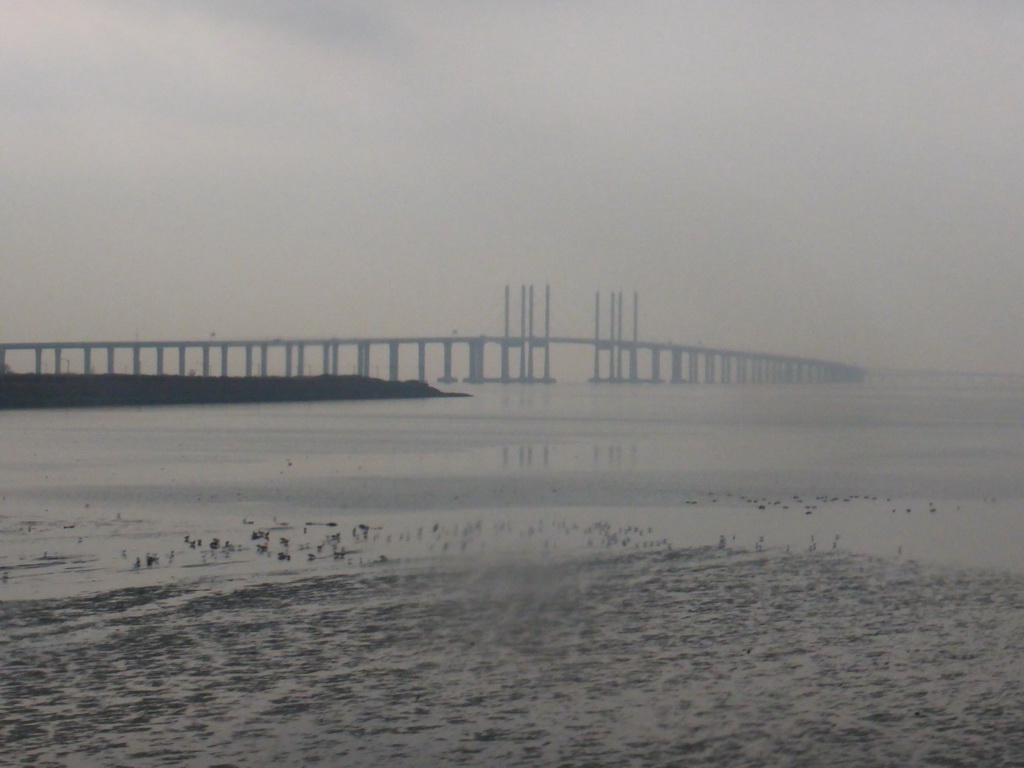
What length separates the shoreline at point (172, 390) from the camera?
2697 inches

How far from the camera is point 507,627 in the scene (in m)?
9.60

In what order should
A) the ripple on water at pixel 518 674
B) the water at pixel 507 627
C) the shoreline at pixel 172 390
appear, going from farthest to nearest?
the shoreline at pixel 172 390 → the water at pixel 507 627 → the ripple on water at pixel 518 674

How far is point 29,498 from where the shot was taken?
19.6m

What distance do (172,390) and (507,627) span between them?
73.2 m

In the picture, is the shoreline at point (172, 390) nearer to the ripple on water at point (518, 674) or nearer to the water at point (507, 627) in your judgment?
the water at point (507, 627)

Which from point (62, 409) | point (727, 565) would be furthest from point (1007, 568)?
point (62, 409)

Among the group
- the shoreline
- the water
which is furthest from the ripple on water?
the shoreline

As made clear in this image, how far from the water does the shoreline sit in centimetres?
5001

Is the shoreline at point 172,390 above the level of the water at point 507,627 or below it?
above

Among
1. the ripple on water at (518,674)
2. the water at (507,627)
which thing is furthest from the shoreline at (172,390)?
the ripple on water at (518,674)

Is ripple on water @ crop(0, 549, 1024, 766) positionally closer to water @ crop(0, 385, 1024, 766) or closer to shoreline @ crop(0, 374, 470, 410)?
water @ crop(0, 385, 1024, 766)

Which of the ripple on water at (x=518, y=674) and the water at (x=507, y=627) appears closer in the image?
the ripple on water at (x=518, y=674)

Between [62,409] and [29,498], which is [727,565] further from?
[62,409]

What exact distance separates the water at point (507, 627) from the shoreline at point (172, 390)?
50.0 m
